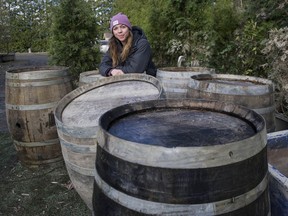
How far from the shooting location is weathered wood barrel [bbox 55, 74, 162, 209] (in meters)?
1.98

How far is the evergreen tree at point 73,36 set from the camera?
6121 mm

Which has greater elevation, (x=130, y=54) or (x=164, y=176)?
(x=130, y=54)

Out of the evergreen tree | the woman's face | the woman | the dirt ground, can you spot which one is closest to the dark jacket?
the woman

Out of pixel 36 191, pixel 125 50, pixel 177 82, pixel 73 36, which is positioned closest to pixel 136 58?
pixel 125 50

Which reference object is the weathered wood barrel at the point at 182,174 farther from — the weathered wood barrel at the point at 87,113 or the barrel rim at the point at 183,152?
the weathered wood barrel at the point at 87,113

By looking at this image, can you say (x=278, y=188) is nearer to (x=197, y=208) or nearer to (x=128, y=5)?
(x=197, y=208)

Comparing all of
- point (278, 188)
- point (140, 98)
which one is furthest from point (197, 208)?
point (140, 98)

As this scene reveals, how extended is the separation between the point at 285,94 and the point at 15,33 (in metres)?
27.1

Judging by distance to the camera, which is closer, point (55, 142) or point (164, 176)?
point (164, 176)

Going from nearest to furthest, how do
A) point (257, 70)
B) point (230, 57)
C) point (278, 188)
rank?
point (278, 188) < point (257, 70) < point (230, 57)

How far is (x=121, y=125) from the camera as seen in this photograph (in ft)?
4.92

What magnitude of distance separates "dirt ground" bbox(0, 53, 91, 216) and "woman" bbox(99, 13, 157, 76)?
140cm

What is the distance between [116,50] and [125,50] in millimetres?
195

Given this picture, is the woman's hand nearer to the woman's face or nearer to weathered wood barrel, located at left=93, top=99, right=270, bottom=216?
the woman's face
